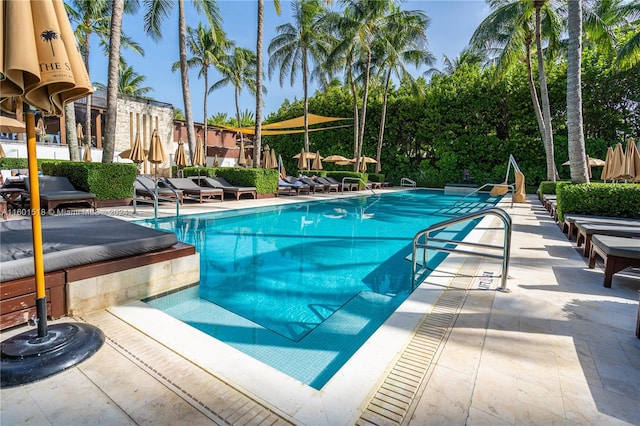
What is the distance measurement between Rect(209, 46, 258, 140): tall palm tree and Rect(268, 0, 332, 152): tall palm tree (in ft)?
25.6

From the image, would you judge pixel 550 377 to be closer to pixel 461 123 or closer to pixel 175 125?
pixel 461 123

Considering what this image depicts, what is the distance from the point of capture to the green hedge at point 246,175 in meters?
12.8

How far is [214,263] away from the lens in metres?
5.23

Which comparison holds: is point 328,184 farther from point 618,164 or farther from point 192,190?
point 618,164

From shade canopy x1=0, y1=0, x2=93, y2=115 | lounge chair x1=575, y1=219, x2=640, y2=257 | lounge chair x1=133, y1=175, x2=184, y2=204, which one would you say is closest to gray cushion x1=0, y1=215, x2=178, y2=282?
shade canopy x1=0, y1=0, x2=93, y2=115

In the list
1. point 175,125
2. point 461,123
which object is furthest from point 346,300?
point 175,125

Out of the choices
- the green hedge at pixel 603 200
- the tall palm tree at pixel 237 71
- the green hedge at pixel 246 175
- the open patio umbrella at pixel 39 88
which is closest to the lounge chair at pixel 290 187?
the green hedge at pixel 246 175

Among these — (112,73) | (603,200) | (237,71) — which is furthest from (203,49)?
A: (603,200)

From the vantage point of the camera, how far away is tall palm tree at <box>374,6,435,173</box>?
19.4 m

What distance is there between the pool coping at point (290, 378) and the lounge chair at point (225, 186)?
9.23 metres

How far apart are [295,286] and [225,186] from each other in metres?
8.74

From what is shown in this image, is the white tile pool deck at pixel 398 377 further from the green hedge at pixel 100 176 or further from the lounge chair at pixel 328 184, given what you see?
the lounge chair at pixel 328 184

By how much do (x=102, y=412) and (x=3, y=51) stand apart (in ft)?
6.01

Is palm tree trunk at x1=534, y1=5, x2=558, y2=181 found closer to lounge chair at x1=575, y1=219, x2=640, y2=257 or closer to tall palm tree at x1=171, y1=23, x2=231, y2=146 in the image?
lounge chair at x1=575, y1=219, x2=640, y2=257
